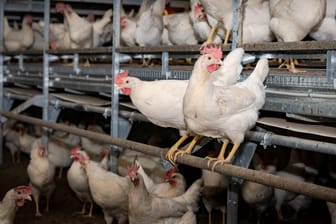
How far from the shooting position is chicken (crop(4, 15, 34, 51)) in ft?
24.7

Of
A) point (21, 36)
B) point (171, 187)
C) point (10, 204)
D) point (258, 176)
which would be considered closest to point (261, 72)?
point (258, 176)

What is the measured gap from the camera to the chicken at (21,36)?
7.52 m

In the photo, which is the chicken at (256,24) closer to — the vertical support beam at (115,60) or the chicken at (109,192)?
the vertical support beam at (115,60)

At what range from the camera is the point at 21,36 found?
761 cm

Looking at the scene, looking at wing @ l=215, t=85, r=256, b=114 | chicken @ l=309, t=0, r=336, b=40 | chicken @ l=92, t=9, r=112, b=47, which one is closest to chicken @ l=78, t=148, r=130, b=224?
wing @ l=215, t=85, r=256, b=114

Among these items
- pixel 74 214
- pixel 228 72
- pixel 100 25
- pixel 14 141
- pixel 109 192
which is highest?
pixel 100 25

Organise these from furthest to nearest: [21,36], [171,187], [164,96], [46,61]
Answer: [21,36]
[46,61]
[171,187]
[164,96]

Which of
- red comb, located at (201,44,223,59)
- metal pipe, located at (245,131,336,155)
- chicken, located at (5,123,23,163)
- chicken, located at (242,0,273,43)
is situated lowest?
chicken, located at (5,123,23,163)

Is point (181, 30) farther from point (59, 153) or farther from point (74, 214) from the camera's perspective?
point (59, 153)

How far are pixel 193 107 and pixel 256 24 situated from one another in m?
1.29

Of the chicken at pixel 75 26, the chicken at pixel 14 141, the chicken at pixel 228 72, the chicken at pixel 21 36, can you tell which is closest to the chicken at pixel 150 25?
the chicken at pixel 75 26

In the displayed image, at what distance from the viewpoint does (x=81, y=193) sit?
4797 mm

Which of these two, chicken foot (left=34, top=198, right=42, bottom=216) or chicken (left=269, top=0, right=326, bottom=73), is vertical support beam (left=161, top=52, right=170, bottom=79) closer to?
chicken (left=269, top=0, right=326, bottom=73)

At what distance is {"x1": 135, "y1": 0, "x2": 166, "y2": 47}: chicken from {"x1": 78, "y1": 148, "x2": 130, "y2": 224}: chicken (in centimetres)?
146
